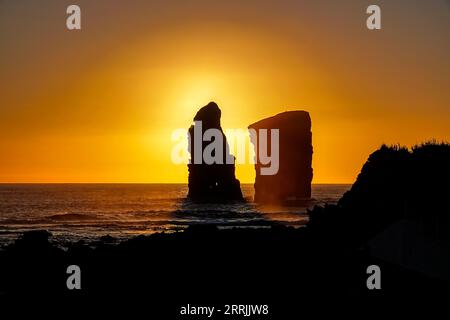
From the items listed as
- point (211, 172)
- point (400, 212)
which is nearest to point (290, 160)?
point (211, 172)

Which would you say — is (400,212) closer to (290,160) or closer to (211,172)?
(211,172)

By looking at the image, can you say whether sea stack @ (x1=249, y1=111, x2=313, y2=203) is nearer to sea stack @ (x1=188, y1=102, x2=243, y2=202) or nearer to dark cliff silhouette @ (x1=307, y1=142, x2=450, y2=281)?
sea stack @ (x1=188, y1=102, x2=243, y2=202)

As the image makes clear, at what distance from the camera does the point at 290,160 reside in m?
118

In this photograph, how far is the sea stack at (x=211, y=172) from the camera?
111 metres

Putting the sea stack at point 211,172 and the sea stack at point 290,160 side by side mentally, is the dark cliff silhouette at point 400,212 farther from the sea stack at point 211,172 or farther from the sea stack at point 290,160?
the sea stack at point 290,160

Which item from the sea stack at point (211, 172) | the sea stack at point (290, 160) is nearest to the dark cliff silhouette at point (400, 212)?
the sea stack at point (211, 172)

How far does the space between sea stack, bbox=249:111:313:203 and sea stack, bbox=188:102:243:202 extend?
24.7 ft

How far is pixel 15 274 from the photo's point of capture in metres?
23.4

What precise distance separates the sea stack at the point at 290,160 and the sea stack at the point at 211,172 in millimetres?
7531
